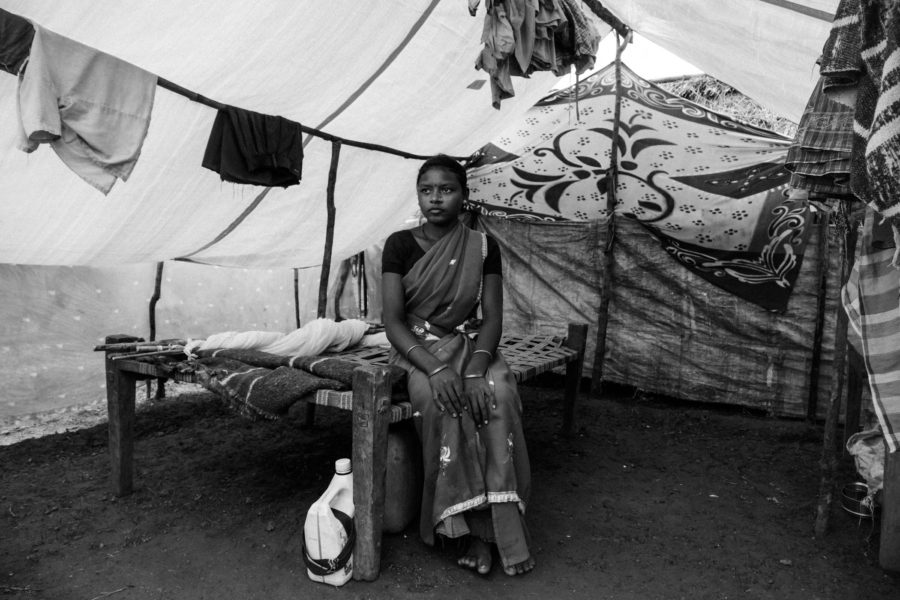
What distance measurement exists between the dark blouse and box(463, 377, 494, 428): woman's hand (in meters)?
0.59

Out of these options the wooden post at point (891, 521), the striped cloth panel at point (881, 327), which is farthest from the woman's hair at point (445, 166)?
the wooden post at point (891, 521)

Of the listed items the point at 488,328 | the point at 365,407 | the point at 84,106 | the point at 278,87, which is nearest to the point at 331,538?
the point at 365,407

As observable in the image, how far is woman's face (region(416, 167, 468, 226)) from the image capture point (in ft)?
8.46

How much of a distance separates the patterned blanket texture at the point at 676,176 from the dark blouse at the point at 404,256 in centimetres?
283

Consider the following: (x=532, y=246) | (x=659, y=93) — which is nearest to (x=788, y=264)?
(x=659, y=93)

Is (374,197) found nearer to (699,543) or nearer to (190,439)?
(190,439)

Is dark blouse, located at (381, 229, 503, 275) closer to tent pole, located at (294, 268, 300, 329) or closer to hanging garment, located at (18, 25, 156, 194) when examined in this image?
hanging garment, located at (18, 25, 156, 194)

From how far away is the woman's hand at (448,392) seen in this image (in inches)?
88.8

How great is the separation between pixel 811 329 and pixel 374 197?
12.6 feet

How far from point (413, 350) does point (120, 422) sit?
64.1 inches

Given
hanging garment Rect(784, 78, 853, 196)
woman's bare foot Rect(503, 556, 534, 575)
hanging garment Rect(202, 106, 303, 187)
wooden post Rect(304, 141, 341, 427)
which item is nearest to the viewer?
hanging garment Rect(784, 78, 853, 196)

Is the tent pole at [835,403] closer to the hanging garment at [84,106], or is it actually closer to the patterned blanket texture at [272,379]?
the patterned blanket texture at [272,379]

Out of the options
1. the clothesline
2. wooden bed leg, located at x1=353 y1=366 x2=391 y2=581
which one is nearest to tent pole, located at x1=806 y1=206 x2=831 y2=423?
the clothesline

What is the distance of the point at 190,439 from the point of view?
3.88m
